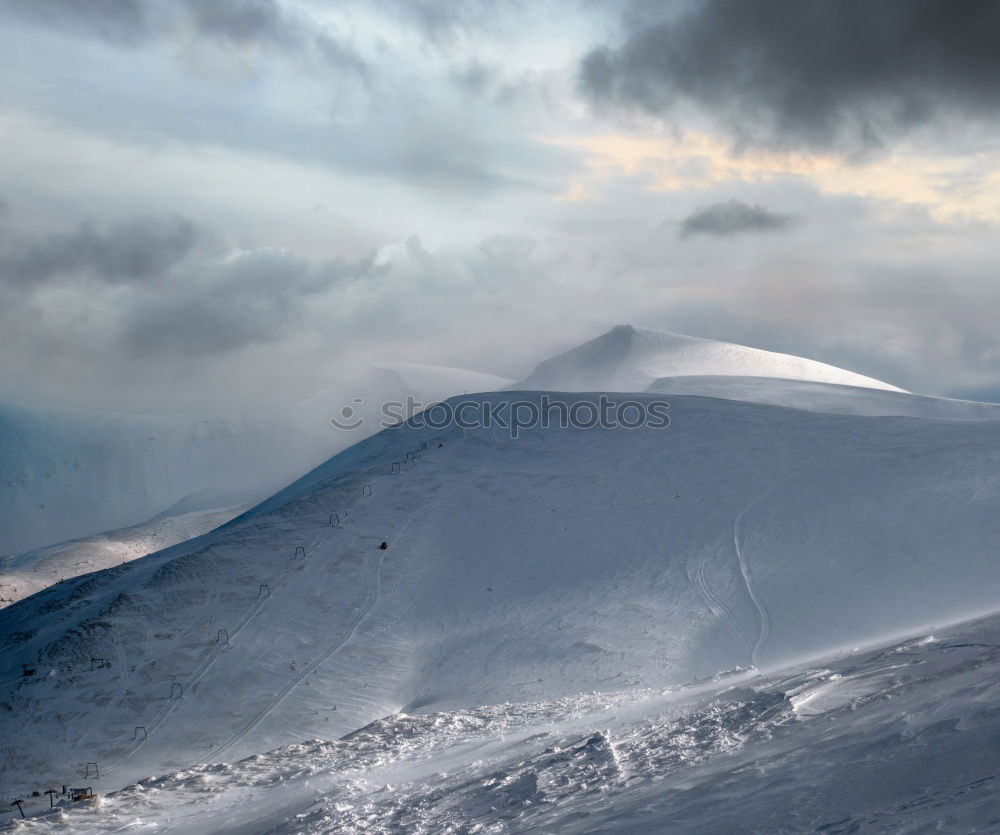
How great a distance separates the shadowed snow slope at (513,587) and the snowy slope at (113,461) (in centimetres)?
8345

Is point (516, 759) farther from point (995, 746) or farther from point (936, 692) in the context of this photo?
point (995, 746)

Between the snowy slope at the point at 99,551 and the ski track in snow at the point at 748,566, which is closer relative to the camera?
the ski track in snow at the point at 748,566

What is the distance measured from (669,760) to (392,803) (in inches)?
184

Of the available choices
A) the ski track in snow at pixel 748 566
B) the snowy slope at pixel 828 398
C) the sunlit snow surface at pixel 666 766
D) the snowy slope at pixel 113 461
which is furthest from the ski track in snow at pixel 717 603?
the snowy slope at pixel 113 461

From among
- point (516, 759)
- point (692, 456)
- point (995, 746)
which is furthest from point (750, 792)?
point (692, 456)

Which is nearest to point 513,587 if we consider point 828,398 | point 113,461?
point 828,398

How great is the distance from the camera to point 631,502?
3328 centimetres

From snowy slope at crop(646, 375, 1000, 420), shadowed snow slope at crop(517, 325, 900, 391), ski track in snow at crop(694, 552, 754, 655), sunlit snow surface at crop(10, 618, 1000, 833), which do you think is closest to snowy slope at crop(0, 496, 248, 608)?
shadowed snow slope at crop(517, 325, 900, 391)

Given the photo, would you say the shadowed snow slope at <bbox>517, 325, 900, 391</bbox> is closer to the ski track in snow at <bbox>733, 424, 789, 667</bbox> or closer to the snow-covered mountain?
the snow-covered mountain

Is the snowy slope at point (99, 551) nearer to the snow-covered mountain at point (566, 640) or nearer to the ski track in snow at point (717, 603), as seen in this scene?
the snow-covered mountain at point (566, 640)

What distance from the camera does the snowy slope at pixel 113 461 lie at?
12681 cm

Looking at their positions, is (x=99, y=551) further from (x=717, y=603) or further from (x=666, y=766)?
(x=666, y=766)

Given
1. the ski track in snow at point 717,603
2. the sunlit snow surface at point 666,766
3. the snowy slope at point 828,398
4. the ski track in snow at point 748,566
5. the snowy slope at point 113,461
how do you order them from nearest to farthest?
the sunlit snow surface at point 666,766 < the ski track in snow at point 748,566 < the ski track in snow at point 717,603 < the snowy slope at point 828,398 < the snowy slope at point 113,461

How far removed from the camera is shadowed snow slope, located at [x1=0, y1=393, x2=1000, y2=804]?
78.6 ft
